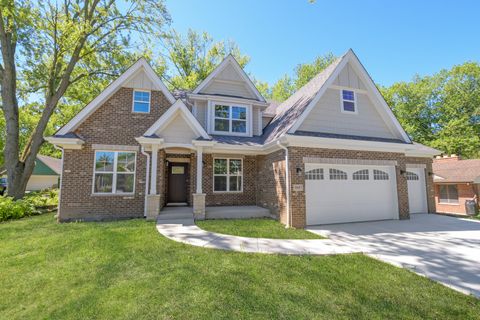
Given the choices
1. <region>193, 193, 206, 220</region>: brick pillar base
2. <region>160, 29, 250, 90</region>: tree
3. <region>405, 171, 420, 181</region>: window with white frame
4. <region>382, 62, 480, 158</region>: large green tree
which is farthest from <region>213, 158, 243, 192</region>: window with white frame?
<region>382, 62, 480, 158</region>: large green tree

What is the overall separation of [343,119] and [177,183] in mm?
8829

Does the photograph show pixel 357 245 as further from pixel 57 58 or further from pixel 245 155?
pixel 57 58

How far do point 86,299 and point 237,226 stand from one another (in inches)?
207

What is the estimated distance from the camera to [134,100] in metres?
10.6

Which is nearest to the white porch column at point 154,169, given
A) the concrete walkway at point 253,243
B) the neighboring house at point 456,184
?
the concrete walkway at point 253,243

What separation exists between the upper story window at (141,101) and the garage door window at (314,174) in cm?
801

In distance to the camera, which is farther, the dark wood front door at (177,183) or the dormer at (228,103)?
the dormer at (228,103)

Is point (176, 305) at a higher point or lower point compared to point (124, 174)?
lower

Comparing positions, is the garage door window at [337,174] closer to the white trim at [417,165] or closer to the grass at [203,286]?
the grass at [203,286]

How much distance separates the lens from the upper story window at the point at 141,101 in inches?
419

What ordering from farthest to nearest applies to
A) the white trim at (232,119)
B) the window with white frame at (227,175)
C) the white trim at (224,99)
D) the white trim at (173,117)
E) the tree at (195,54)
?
1. the tree at (195,54)
2. the white trim at (232,119)
3. the white trim at (224,99)
4. the window with white frame at (227,175)
5. the white trim at (173,117)

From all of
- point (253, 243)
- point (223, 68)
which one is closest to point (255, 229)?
point (253, 243)

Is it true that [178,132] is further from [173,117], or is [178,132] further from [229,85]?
[229,85]

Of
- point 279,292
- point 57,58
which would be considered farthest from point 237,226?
point 57,58
